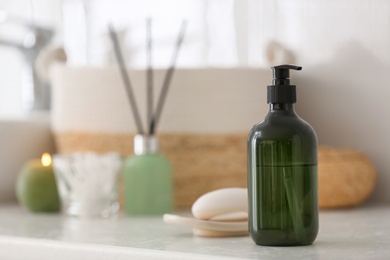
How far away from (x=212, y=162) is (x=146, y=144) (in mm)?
117

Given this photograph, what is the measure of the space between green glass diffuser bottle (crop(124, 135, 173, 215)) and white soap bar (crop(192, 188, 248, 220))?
12.0 inches

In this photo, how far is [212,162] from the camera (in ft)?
4.54

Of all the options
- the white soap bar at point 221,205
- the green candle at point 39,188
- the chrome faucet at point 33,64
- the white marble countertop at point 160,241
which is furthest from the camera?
the chrome faucet at point 33,64

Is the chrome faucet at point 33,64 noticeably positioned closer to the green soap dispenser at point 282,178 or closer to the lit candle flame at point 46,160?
the lit candle flame at point 46,160

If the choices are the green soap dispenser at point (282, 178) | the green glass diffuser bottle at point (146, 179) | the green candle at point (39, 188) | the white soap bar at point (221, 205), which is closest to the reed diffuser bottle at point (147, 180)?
the green glass diffuser bottle at point (146, 179)

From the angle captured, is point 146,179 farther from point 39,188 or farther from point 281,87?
point 281,87

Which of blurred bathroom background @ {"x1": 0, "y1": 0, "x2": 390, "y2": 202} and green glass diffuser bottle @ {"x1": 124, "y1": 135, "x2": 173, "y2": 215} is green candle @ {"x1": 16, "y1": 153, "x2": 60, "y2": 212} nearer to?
green glass diffuser bottle @ {"x1": 124, "y1": 135, "x2": 173, "y2": 215}

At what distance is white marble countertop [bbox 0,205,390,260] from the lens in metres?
0.86

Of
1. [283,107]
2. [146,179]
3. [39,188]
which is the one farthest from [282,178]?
[39,188]

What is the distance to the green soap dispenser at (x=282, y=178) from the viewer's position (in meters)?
0.90

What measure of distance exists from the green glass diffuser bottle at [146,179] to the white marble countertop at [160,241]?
0.13 ft

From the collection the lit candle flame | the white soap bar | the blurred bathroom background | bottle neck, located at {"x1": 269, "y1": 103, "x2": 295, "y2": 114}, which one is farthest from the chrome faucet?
bottle neck, located at {"x1": 269, "y1": 103, "x2": 295, "y2": 114}

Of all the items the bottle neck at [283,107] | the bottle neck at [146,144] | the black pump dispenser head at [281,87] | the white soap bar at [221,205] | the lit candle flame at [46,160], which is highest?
the black pump dispenser head at [281,87]

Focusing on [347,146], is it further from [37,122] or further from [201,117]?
[37,122]
